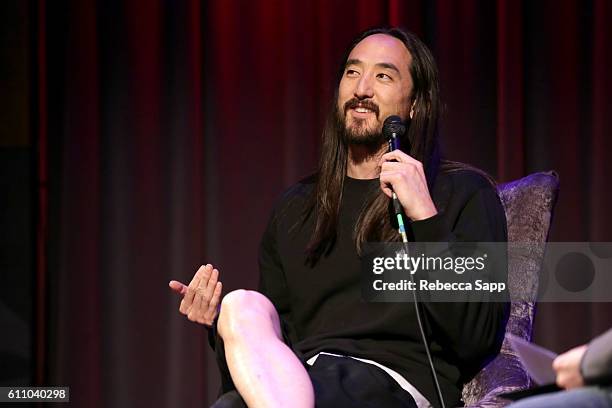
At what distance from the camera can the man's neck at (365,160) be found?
2.27 m

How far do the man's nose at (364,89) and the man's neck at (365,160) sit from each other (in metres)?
0.13

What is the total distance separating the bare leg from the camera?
1.60 meters

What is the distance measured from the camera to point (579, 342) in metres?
2.96

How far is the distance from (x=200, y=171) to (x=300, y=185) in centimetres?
90

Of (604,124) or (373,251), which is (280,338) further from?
(604,124)

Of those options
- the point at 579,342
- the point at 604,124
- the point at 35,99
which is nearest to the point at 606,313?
the point at 579,342

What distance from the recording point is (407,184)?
1872mm

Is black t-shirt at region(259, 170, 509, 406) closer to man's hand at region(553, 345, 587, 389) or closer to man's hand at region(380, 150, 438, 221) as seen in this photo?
man's hand at region(380, 150, 438, 221)

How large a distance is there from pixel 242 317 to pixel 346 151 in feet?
2.31

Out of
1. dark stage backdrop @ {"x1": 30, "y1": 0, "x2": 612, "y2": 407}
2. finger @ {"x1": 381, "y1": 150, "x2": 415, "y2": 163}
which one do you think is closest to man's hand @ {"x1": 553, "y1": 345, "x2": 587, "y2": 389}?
finger @ {"x1": 381, "y1": 150, "x2": 415, "y2": 163}

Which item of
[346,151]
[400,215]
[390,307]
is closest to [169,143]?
[346,151]

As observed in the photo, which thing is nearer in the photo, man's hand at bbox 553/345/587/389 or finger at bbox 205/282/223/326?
man's hand at bbox 553/345/587/389

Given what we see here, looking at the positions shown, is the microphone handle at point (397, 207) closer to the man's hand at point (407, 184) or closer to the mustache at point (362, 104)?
the man's hand at point (407, 184)

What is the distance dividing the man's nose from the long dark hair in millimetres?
93
